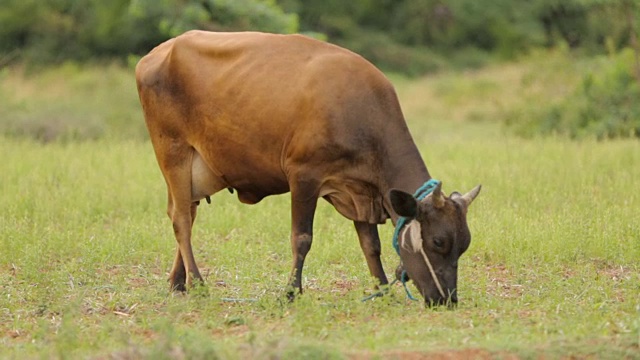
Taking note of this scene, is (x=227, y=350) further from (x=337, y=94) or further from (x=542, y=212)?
(x=542, y=212)

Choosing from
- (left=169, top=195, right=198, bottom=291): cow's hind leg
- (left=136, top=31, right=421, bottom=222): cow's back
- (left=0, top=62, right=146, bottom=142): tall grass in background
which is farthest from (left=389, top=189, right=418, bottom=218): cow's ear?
(left=0, top=62, right=146, bottom=142): tall grass in background

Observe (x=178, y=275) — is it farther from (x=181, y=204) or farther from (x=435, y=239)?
(x=435, y=239)

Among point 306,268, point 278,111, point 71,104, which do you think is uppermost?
point 278,111

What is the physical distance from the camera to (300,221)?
8.05 meters

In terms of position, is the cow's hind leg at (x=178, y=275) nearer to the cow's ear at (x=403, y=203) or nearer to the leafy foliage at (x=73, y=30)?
the cow's ear at (x=403, y=203)

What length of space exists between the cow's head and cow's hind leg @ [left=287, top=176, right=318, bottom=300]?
68 cm

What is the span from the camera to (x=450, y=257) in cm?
762

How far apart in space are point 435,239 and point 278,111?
144 centimetres

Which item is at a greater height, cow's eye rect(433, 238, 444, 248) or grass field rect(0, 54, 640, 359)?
cow's eye rect(433, 238, 444, 248)

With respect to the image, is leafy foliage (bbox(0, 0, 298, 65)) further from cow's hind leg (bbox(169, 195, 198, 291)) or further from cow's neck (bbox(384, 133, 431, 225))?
cow's neck (bbox(384, 133, 431, 225))

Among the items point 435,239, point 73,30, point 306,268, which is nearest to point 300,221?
point 435,239

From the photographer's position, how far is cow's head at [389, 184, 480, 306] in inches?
298

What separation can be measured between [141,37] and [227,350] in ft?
81.6

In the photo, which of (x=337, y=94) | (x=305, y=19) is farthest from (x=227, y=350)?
(x=305, y=19)
